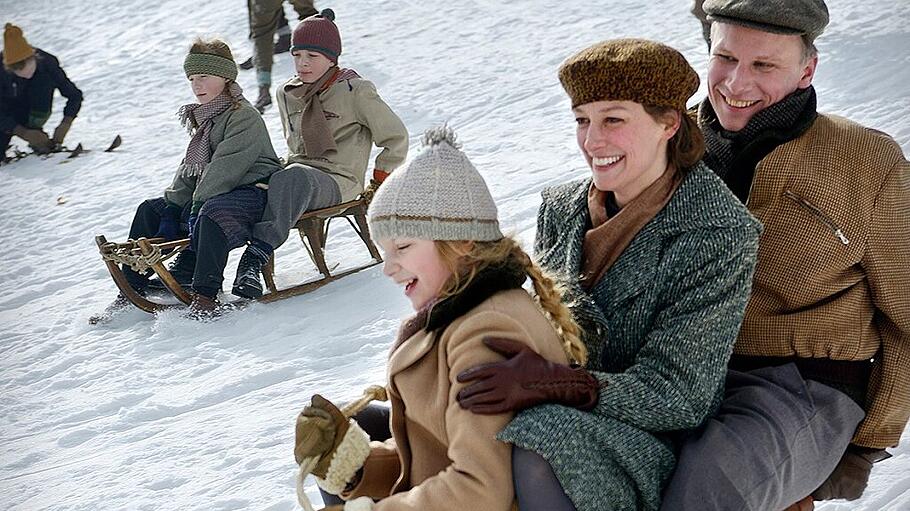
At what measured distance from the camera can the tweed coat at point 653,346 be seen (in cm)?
187

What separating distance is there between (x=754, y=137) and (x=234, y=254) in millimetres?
4535

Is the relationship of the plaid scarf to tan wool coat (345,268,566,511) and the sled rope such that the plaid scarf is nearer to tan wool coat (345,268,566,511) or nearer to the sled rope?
the sled rope

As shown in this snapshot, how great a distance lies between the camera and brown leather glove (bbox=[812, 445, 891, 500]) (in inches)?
91.4

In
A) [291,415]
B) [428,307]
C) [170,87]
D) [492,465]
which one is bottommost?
[170,87]

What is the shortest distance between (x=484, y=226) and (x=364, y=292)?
3116 millimetres

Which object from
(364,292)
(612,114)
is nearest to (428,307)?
(612,114)

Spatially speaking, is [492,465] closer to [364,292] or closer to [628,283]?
[628,283]

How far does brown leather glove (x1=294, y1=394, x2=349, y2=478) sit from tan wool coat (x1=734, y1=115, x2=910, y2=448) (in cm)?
98

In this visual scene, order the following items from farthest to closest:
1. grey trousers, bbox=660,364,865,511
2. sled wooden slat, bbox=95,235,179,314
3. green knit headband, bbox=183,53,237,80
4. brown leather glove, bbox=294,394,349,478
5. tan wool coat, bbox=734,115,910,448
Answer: sled wooden slat, bbox=95,235,179,314
green knit headband, bbox=183,53,237,80
tan wool coat, bbox=734,115,910,448
brown leather glove, bbox=294,394,349,478
grey trousers, bbox=660,364,865,511

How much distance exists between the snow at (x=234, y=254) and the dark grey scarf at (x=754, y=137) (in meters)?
0.60

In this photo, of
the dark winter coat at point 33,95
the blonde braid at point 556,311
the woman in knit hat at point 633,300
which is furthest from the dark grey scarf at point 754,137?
the dark winter coat at point 33,95

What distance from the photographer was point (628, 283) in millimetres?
2137

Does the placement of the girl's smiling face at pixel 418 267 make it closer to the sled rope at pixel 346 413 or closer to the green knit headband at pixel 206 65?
the sled rope at pixel 346 413

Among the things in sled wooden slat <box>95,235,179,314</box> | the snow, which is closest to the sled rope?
the snow
